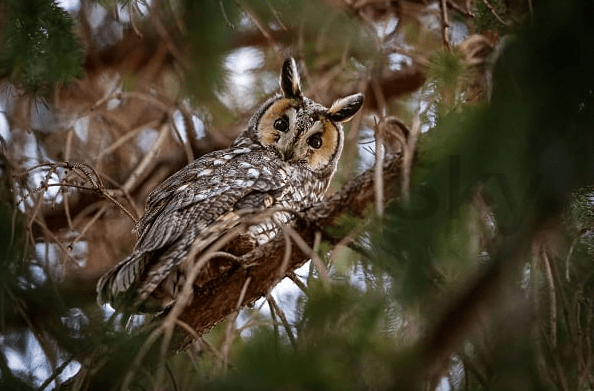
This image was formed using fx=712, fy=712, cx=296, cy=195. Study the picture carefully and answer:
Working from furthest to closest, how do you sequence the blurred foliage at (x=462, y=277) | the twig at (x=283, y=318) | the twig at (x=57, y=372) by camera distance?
the twig at (x=57, y=372) → the twig at (x=283, y=318) → the blurred foliage at (x=462, y=277)

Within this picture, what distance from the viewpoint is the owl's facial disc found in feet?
10.4

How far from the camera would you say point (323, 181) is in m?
3.29

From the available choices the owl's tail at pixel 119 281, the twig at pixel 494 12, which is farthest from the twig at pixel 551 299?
the owl's tail at pixel 119 281

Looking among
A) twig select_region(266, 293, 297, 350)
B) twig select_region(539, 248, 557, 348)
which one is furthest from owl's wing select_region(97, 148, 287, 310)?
twig select_region(539, 248, 557, 348)

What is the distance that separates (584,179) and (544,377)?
1.23ft

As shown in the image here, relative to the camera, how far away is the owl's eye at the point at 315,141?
3219 millimetres

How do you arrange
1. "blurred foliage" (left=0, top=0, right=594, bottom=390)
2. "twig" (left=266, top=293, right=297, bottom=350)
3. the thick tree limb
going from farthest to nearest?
the thick tree limb, "twig" (left=266, top=293, right=297, bottom=350), "blurred foliage" (left=0, top=0, right=594, bottom=390)

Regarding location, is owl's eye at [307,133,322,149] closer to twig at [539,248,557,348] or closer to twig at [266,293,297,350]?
twig at [266,293,297,350]

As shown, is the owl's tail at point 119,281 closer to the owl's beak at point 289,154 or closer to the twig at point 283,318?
the twig at point 283,318

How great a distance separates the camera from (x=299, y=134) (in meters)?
3.15

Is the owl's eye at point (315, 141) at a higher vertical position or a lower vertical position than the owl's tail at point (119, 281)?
higher

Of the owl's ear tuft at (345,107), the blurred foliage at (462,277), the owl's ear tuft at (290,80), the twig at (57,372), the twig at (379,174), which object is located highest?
the owl's ear tuft at (290,80)

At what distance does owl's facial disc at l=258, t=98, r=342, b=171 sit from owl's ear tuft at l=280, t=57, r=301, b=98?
0.11 ft

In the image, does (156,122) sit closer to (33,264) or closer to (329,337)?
(33,264)
